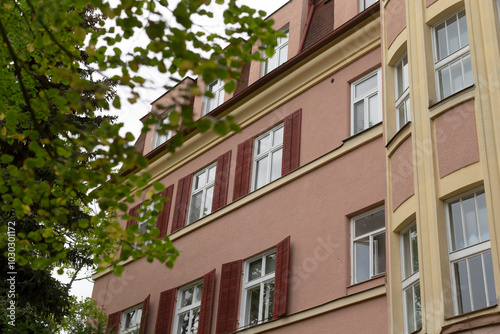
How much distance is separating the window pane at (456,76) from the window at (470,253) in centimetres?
181

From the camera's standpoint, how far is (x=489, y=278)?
26.8 feet

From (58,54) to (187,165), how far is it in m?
9.68

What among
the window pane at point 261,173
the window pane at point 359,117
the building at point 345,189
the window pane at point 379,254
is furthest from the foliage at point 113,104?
the window pane at point 261,173

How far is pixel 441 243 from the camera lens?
8805 mm

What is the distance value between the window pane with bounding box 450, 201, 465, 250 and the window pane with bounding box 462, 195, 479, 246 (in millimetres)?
78

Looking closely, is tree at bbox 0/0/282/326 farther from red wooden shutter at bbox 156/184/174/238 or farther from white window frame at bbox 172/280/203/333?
red wooden shutter at bbox 156/184/174/238

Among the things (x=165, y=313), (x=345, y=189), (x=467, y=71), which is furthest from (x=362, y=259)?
(x=165, y=313)

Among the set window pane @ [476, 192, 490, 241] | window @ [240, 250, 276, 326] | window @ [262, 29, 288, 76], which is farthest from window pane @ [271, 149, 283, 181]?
window pane @ [476, 192, 490, 241]

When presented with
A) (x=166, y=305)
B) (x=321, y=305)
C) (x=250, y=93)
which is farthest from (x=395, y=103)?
(x=166, y=305)

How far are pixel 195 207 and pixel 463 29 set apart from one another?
8.60 meters

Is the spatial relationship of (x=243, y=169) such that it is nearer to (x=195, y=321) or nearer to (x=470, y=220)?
(x=195, y=321)

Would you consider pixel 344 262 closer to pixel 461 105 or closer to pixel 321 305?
pixel 321 305

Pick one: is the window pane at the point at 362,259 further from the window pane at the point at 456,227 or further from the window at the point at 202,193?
the window at the point at 202,193

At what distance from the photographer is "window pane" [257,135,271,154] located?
1535cm
